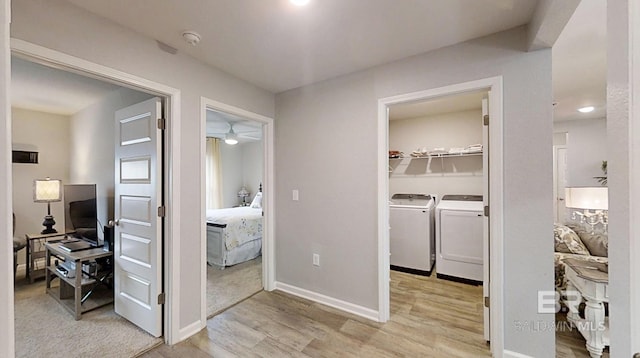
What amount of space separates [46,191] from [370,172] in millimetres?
4385

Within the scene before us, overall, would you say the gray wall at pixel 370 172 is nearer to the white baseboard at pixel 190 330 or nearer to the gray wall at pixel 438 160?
the white baseboard at pixel 190 330

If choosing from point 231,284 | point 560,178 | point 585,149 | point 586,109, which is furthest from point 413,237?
point 585,149

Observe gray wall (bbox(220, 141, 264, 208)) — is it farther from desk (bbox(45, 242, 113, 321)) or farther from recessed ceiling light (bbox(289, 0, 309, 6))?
recessed ceiling light (bbox(289, 0, 309, 6))

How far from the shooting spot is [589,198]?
8.06 ft

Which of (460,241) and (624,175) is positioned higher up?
(624,175)

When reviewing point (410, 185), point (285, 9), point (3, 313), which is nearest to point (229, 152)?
point (410, 185)

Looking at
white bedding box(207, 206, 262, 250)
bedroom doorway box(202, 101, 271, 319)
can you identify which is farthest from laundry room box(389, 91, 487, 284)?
white bedding box(207, 206, 262, 250)

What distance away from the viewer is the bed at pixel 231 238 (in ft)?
12.5

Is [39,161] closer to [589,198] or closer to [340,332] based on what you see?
[340,332]

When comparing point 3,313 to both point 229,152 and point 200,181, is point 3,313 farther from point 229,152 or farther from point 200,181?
point 229,152

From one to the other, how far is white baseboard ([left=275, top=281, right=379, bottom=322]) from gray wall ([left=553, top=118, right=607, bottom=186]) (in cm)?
463

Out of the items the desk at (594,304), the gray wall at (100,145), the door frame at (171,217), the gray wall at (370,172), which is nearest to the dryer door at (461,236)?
the desk at (594,304)

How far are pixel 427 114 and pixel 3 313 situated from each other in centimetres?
455

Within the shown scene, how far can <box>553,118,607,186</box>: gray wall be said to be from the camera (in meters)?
4.40
